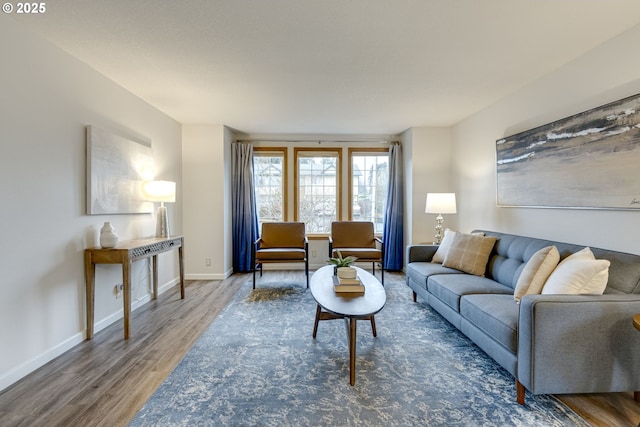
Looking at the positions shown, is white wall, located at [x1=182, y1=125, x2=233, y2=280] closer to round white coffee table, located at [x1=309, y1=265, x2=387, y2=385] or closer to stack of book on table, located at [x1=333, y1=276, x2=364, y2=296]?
round white coffee table, located at [x1=309, y1=265, x2=387, y2=385]

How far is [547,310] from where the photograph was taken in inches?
62.7

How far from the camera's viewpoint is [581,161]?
2.39 metres

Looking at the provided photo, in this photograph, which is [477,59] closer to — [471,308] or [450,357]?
[471,308]

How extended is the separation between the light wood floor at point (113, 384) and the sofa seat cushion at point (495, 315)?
1.51 ft

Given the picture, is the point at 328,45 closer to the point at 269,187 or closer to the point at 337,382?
the point at 337,382

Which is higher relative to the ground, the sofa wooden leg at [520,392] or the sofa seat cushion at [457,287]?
the sofa seat cushion at [457,287]

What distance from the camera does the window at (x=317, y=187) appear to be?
531cm

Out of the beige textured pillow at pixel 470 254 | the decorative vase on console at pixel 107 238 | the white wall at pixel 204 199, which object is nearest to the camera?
the decorative vase on console at pixel 107 238

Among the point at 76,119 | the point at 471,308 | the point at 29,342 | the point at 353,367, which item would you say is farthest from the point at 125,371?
the point at 471,308

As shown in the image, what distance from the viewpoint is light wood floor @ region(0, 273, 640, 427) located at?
64.2 inches

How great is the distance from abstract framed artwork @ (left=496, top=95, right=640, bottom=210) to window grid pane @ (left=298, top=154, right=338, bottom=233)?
9.09 ft

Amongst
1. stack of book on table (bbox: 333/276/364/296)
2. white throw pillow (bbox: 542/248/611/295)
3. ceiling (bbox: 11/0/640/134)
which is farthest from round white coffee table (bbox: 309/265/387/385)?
ceiling (bbox: 11/0/640/134)

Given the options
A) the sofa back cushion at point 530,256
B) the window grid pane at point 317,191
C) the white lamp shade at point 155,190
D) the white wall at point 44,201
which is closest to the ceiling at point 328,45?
the white wall at point 44,201

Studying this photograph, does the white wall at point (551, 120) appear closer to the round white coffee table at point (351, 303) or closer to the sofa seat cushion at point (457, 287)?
the sofa seat cushion at point (457, 287)
